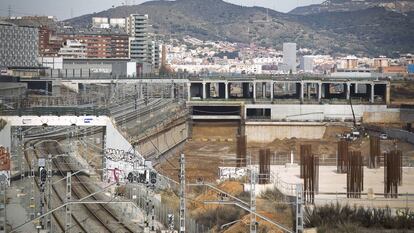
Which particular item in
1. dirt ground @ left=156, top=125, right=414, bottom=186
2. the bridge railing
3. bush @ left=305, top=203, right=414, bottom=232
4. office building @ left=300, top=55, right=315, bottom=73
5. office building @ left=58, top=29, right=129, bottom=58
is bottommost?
dirt ground @ left=156, top=125, right=414, bottom=186

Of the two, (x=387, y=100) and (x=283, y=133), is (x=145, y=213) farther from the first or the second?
(x=387, y=100)

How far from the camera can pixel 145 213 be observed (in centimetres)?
1191

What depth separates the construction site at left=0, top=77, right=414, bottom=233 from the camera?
1130 centimetres

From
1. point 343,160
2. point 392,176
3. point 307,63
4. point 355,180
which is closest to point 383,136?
point 343,160

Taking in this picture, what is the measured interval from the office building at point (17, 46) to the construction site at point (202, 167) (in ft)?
10.2

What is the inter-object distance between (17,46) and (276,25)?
93363 mm

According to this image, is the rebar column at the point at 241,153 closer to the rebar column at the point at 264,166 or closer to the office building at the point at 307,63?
the rebar column at the point at 264,166

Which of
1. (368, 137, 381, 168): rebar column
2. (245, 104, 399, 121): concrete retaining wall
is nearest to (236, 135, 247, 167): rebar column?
(368, 137, 381, 168): rebar column

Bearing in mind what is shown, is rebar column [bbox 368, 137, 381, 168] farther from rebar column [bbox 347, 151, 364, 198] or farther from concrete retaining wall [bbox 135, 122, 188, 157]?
concrete retaining wall [bbox 135, 122, 188, 157]

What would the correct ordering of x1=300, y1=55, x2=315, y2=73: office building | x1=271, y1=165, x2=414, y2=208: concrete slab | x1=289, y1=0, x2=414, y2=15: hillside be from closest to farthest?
1. x1=271, y1=165, x2=414, y2=208: concrete slab
2. x1=300, y1=55, x2=315, y2=73: office building
3. x1=289, y1=0, x2=414, y2=15: hillside

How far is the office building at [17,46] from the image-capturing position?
36.6 meters

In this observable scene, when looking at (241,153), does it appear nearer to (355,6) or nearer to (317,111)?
(317,111)

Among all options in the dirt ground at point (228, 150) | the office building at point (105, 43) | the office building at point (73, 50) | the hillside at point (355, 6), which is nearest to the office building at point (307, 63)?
the office building at point (105, 43)

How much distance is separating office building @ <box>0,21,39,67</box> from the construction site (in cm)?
311
